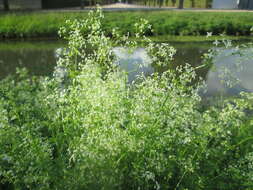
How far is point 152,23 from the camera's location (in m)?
21.3

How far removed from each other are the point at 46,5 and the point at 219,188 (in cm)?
3328

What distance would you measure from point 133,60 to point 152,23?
9.76 meters

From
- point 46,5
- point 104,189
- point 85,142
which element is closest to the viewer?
point 104,189

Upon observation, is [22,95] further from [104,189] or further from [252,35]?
[252,35]

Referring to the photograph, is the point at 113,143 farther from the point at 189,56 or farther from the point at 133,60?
the point at 189,56

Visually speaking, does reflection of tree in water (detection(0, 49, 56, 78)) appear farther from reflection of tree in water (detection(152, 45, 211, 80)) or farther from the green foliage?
the green foliage

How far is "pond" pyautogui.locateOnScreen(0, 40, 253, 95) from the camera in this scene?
35.7 ft

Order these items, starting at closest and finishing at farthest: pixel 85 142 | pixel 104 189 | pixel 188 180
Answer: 1. pixel 104 189
2. pixel 85 142
3. pixel 188 180

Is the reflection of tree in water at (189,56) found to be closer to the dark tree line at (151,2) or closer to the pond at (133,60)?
the pond at (133,60)

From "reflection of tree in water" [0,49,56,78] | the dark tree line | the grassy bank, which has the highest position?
the dark tree line

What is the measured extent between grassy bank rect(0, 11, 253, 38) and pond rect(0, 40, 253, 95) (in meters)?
1.31

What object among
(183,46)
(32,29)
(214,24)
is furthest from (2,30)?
(214,24)

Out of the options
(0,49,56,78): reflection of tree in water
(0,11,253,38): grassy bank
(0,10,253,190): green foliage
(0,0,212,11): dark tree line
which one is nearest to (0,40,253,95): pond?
(0,49,56,78): reflection of tree in water

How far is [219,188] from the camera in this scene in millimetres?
3988
